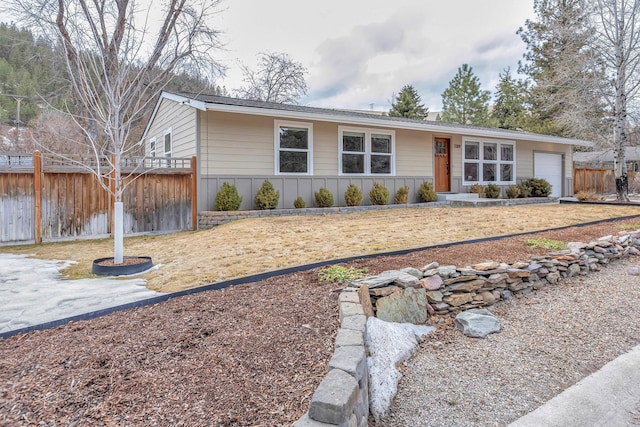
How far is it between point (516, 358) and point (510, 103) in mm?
27502

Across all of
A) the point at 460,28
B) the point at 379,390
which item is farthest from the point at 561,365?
the point at 460,28

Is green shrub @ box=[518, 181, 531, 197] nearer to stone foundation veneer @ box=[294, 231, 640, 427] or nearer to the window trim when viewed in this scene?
stone foundation veneer @ box=[294, 231, 640, 427]

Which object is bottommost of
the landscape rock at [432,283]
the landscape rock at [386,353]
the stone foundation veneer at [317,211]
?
the landscape rock at [386,353]

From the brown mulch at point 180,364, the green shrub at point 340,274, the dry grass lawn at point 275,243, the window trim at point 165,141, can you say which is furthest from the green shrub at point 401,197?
the brown mulch at point 180,364

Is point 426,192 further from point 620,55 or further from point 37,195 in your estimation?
point 37,195

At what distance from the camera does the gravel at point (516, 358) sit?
6.96 ft

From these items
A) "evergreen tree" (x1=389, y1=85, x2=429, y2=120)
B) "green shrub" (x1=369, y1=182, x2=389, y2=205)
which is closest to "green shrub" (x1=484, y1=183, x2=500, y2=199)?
"green shrub" (x1=369, y1=182, x2=389, y2=205)

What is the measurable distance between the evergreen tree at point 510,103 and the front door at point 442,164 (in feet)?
45.5

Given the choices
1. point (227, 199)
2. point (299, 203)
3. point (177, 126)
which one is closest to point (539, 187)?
point (299, 203)

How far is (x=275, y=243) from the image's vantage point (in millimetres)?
5477

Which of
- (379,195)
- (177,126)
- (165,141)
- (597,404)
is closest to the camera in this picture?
(597,404)

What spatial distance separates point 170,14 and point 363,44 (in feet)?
26.9

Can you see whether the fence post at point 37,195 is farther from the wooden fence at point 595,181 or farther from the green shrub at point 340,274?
the wooden fence at point 595,181

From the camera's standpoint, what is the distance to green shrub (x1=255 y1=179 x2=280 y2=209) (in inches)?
351
